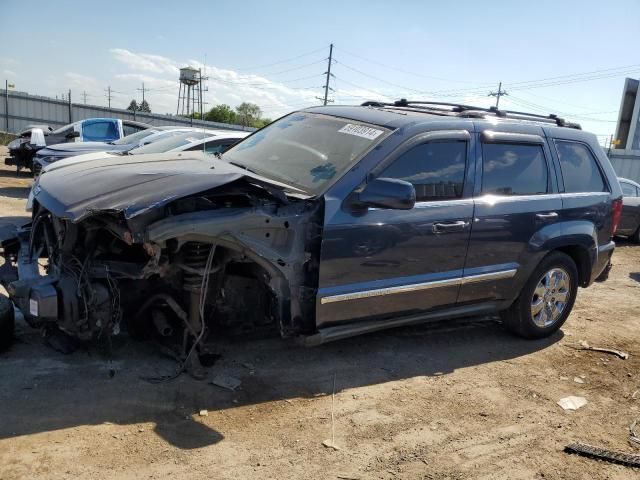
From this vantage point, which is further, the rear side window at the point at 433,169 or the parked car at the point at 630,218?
the parked car at the point at 630,218

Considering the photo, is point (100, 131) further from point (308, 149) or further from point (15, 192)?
point (308, 149)

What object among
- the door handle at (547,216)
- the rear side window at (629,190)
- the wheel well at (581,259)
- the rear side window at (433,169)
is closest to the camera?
the rear side window at (433,169)

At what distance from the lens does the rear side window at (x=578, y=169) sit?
16.9ft

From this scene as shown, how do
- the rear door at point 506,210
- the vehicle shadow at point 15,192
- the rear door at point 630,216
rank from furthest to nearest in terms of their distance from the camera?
1. the rear door at point 630,216
2. the vehicle shadow at point 15,192
3. the rear door at point 506,210

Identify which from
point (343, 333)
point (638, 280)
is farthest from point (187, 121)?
point (343, 333)

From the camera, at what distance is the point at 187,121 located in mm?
28672

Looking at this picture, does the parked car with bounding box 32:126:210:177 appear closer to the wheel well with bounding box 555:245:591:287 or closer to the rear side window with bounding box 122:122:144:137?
the rear side window with bounding box 122:122:144:137

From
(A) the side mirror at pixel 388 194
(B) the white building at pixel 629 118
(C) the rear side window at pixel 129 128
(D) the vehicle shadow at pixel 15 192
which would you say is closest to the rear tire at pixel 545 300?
(A) the side mirror at pixel 388 194

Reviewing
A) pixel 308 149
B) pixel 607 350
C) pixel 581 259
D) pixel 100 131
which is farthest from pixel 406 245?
pixel 100 131

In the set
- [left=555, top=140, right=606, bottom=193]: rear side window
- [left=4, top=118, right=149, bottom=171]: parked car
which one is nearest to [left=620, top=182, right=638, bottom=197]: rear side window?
[left=555, top=140, right=606, bottom=193]: rear side window

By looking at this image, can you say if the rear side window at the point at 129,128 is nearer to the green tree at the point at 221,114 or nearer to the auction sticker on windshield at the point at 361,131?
the auction sticker on windshield at the point at 361,131

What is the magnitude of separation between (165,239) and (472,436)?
7.43ft

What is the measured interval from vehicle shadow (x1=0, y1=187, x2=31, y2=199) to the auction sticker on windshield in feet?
30.7

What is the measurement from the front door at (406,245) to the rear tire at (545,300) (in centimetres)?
95
